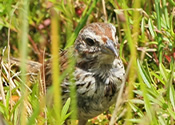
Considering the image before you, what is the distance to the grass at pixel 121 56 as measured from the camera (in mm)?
2018

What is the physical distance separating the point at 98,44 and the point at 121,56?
22.4 inches

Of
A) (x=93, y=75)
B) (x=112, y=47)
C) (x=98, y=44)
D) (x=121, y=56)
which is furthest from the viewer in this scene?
→ (x=121, y=56)

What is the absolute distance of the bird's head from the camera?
2.90 m

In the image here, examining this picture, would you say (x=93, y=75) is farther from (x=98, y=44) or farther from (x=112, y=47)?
(x=112, y=47)

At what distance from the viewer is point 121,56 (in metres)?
3.50

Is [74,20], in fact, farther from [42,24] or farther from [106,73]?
[106,73]

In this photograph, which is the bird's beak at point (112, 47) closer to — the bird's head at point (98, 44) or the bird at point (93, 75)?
the bird's head at point (98, 44)

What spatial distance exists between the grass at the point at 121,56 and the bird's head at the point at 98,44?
0.40ft

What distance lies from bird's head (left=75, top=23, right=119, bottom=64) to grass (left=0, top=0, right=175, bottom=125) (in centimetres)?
12

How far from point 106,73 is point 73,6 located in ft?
3.42

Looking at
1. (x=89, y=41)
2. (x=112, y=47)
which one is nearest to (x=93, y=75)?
(x=89, y=41)

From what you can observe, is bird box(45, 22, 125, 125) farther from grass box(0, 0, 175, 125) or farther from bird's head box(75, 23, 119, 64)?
grass box(0, 0, 175, 125)

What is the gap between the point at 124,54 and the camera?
4020 millimetres

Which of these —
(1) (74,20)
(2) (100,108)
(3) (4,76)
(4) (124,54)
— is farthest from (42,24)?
(2) (100,108)
